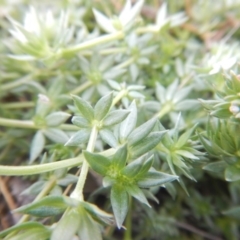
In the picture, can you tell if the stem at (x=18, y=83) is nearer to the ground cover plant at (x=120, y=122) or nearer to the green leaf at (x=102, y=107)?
the ground cover plant at (x=120, y=122)

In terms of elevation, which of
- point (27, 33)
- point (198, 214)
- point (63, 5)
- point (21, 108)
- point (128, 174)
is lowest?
point (198, 214)

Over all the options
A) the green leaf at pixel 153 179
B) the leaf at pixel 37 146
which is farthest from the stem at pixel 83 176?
the leaf at pixel 37 146

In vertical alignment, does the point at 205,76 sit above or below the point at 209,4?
below

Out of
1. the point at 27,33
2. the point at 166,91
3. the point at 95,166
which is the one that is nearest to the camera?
the point at 95,166

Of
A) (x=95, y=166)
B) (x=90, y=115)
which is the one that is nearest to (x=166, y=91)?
(x=90, y=115)

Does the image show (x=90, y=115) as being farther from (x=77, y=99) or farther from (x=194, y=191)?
(x=194, y=191)

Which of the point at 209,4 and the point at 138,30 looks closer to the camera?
the point at 138,30

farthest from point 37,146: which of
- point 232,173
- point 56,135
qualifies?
point 232,173
